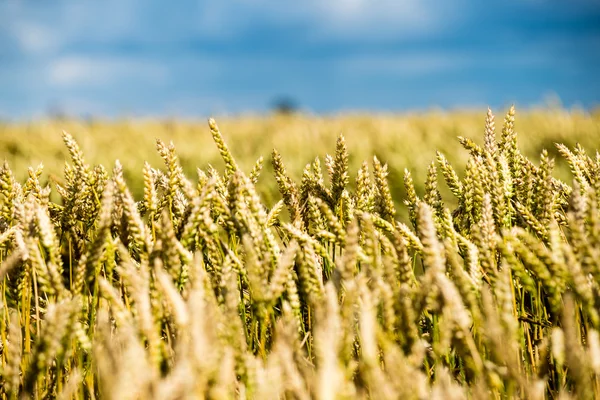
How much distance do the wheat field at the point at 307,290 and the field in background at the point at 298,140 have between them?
225cm

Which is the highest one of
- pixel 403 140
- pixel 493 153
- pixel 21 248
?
pixel 403 140

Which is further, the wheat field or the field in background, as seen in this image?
the field in background

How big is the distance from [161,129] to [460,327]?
23.3 ft

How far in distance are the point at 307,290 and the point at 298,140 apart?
179 inches

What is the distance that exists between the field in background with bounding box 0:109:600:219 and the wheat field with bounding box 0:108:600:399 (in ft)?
7.40

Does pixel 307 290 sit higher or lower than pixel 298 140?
lower

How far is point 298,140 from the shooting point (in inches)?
218

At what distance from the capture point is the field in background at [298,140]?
175 inches

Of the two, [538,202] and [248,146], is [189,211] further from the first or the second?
[248,146]

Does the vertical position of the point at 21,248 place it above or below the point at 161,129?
below

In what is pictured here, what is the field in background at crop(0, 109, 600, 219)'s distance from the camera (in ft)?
14.6

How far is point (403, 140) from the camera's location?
16.8 ft

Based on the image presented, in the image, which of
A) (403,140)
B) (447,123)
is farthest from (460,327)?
(447,123)

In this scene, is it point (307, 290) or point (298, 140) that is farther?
point (298, 140)
